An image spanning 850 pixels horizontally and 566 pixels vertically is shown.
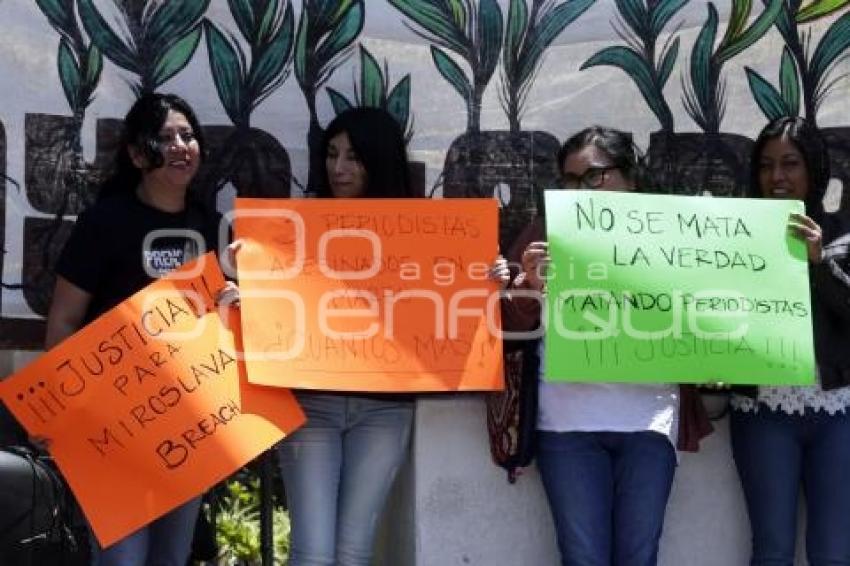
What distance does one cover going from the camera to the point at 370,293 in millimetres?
4129

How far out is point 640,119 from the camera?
16.3 ft

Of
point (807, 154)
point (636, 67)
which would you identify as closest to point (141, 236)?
point (636, 67)

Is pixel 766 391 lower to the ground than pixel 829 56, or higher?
lower

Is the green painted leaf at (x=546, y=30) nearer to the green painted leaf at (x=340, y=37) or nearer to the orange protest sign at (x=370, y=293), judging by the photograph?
the green painted leaf at (x=340, y=37)

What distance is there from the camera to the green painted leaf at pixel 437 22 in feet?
15.8

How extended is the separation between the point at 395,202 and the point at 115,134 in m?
1.09

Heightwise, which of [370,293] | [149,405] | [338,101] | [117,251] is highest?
[338,101]

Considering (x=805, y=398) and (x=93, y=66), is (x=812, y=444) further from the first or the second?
(x=93, y=66)

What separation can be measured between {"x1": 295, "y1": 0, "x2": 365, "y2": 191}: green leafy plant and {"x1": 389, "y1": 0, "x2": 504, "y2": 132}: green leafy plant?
0.90 ft

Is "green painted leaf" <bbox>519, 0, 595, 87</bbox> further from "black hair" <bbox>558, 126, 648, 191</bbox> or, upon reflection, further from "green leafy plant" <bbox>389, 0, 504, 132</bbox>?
"black hair" <bbox>558, 126, 648, 191</bbox>

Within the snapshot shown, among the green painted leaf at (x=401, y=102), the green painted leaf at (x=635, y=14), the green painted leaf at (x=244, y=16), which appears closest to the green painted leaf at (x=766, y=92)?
the green painted leaf at (x=635, y=14)

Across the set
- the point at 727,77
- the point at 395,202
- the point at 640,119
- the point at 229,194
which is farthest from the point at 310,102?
the point at 727,77

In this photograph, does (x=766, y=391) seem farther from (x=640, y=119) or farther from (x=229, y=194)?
(x=229, y=194)

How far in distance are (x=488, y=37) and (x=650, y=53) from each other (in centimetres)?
59
